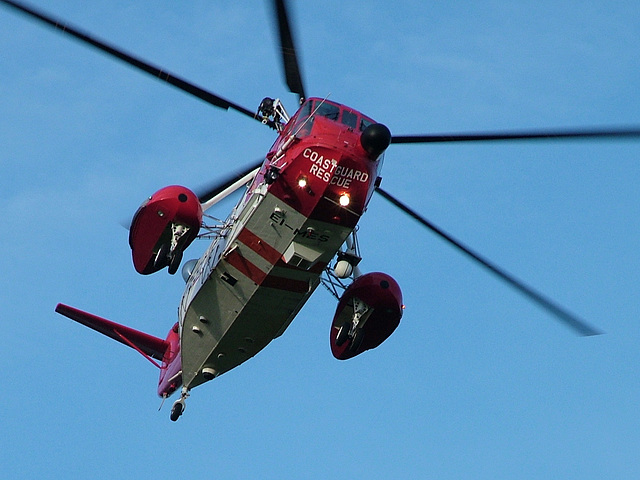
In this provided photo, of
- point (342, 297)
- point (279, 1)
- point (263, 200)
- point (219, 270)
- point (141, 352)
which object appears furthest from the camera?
point (141, 352)

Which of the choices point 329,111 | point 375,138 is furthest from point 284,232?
point 375,138

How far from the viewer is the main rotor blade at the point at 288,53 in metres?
19.4

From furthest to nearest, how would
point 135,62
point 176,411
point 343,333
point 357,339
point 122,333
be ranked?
point 122,333
point 176,411
point 357,339
point 343,333
point 135,62

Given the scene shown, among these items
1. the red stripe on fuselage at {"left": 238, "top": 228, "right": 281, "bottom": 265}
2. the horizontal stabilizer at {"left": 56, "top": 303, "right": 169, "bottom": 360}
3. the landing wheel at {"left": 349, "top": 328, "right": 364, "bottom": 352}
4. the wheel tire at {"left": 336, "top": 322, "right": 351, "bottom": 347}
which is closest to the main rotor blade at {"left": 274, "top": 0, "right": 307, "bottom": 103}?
the red stripe on fuselage at {"left": 238, "top": 228, "right": 281, "bottom": 265}

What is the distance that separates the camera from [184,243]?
23.8 m

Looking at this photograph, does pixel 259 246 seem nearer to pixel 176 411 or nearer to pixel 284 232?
pixel 284 232

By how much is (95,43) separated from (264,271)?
6.56m

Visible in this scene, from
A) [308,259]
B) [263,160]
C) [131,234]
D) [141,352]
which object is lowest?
[141,352]

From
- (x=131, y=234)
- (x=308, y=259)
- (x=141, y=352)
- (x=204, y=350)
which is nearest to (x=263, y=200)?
(x=308, y=259)

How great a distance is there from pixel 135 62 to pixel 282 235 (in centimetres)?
506

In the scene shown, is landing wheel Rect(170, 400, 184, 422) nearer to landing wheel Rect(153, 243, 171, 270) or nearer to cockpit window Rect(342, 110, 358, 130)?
landing wheel Rect(153, 243, 171, 270)

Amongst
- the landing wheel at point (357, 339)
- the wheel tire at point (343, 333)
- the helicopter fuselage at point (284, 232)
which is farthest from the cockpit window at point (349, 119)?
the landing wheel at point (357, 339)

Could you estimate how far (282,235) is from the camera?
22828 millimetres

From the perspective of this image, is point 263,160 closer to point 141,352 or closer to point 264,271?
point 264,271
